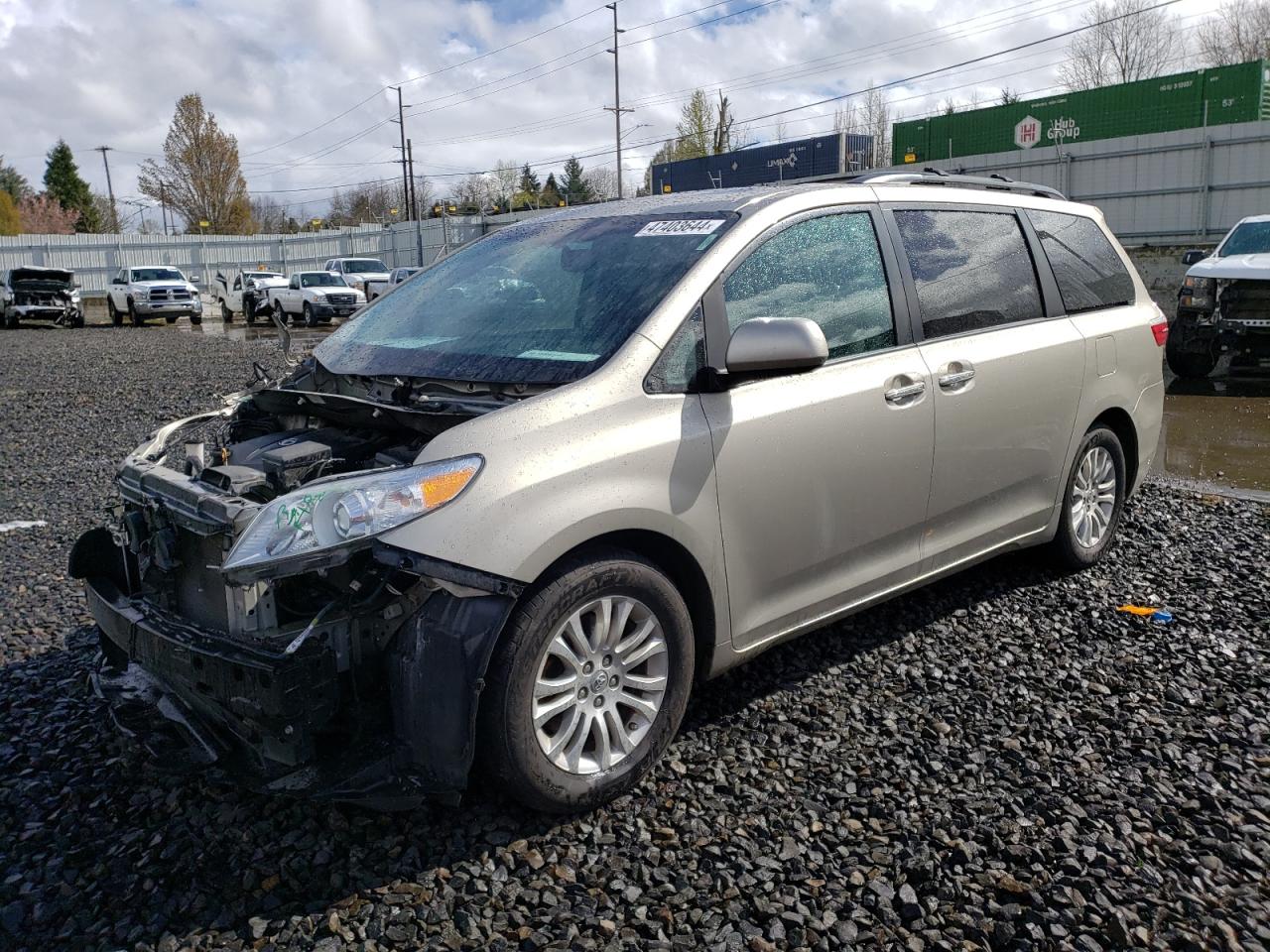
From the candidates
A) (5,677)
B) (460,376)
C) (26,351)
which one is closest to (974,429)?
(460,376)

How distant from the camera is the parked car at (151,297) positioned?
104ft

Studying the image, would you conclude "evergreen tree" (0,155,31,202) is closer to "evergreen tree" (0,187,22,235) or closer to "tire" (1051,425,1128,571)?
"evergreen tree" (0,187,22,235)

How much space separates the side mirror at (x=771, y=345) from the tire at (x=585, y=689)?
0.70 m

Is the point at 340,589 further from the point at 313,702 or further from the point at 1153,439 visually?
the point at 1153,439

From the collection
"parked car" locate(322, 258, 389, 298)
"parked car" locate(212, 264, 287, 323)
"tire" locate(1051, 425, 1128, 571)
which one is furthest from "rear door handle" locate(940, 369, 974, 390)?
"parked car" locate(212, 264, 287, 323)

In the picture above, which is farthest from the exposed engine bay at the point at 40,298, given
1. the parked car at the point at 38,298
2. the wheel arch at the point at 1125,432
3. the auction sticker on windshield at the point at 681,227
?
the wheel arch at the point at 1125,432

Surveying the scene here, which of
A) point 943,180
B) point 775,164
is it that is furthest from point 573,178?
point 943,180

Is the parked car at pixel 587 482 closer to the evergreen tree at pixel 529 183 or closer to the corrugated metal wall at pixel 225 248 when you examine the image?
the corrugated metal wall at pixel 225 248

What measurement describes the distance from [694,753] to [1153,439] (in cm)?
336

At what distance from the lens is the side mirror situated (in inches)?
127

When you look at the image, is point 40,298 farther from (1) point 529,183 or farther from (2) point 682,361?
(1) point 529,183

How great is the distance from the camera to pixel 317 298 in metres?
28.9

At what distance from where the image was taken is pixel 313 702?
2.64m

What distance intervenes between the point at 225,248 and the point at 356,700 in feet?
162
